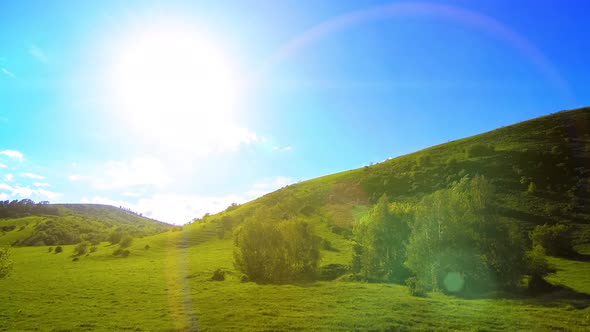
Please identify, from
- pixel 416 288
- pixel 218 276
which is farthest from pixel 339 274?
pixel 218 276

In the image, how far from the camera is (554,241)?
2343 inches

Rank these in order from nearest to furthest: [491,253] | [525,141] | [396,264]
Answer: [491,253] → [396,264] → [525,141]

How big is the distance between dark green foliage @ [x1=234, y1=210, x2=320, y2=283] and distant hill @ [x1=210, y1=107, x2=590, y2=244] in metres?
17.2

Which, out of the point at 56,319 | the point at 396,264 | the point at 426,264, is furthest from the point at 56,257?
the point at 426,264

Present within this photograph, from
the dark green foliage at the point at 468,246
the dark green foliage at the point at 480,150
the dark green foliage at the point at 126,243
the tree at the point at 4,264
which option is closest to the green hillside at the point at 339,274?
the dark green foliage at the point at 480,150

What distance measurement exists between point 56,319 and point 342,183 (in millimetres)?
107762

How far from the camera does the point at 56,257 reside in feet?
310

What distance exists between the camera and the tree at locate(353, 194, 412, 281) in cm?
5678

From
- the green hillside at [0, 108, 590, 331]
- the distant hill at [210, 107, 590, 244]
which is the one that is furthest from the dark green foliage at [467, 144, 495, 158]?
the green hillside at [0, 108, 590, 331]

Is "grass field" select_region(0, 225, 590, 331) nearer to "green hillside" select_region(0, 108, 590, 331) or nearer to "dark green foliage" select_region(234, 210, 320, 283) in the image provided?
"green hillside" select_region(0, 108, 590, 331)

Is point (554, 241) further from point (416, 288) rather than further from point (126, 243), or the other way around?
point (126, 243)

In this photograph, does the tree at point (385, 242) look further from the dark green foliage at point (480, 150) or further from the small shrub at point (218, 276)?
the dark green foliage at point (480, 150)

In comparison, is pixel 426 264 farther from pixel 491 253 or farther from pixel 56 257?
pixel 56 257

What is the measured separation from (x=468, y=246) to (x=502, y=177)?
63133 mm
